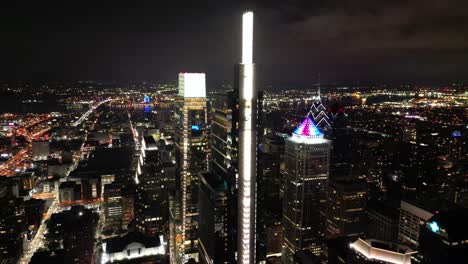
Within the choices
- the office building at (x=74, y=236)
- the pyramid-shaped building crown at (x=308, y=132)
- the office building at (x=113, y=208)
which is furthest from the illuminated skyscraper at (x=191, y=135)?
the pyramid-shaped building crown at (x=308, y=132)

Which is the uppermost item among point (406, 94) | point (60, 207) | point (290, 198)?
point (406, 94)

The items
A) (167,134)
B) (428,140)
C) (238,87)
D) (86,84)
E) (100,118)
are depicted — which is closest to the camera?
(238,87)

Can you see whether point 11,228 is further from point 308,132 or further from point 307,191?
point 308,132

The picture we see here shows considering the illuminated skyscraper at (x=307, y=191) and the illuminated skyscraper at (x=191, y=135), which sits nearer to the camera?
the illuminated skyscraper at (x=307, y=191)

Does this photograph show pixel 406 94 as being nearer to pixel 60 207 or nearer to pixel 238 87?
pixel 238 87

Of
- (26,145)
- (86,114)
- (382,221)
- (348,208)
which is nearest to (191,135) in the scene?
(348,208)

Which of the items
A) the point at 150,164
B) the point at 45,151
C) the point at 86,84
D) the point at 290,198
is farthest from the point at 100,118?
the point at 290,198

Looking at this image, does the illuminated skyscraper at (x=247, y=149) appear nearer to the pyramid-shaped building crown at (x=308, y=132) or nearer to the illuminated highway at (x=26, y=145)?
the pyramid-shaped building crown at (x=308, y=132)
